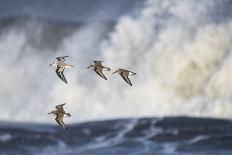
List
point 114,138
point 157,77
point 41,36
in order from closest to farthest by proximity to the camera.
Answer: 1. point 114,138
2. point 157,77
3. point 41,36

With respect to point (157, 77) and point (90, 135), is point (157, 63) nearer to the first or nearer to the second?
point (157, 77)

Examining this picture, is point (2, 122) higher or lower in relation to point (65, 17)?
lower

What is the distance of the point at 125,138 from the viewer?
67.8 meters

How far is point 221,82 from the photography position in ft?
236

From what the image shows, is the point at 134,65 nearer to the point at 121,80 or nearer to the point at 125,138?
the point at 121,80

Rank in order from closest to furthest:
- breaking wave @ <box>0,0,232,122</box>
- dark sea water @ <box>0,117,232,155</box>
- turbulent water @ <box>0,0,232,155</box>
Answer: dark sea water @ <box>0,117,232,155</box>
turbulent water @ <box>0,0,232,155</box>
breaking wave @ <box>0,0,232,122</box>

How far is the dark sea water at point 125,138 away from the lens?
65812 mm

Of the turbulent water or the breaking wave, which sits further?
the breaking wave

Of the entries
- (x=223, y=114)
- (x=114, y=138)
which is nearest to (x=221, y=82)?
(x=223, y=114)

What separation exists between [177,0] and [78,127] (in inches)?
444

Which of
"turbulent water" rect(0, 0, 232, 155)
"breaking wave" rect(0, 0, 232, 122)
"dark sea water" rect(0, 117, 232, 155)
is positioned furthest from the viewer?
"breaking wave" rect(0, 0, 232, 122)

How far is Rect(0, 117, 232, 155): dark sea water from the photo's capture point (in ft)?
216

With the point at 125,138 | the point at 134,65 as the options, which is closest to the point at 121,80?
the point at 134,65

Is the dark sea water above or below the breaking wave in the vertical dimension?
below
